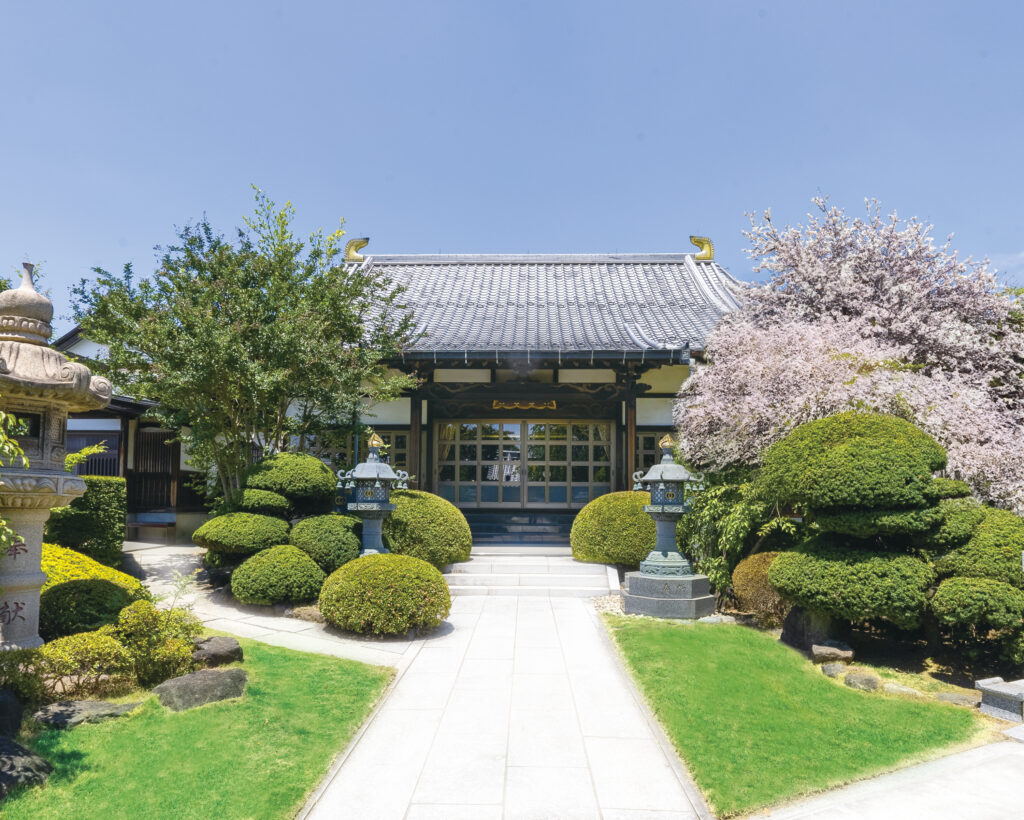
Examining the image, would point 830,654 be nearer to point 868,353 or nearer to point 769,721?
point 769,721

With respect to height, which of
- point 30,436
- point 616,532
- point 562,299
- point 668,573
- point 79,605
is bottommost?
point 668,573

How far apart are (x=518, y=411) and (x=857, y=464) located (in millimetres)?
8058

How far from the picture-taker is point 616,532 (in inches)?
412

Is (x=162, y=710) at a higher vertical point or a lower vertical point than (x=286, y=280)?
lower

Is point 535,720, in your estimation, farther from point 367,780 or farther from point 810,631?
point 810,631

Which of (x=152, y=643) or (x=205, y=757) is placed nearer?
(x=205, y=757)

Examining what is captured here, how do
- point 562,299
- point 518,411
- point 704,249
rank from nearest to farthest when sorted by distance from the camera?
point 518,411 < point 562,299 < point 704,249

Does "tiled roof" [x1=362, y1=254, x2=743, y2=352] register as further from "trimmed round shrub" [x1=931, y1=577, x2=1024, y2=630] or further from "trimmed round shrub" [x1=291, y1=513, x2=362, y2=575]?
"trimmed round shrub" [x1=931, y1=577, x2=1024, y2=630]

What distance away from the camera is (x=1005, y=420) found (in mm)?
7711

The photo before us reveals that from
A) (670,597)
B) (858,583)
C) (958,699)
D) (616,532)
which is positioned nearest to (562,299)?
(616,532)

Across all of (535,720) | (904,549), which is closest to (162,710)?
(535,720)

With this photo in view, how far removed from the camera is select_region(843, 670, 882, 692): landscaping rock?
5910 mm

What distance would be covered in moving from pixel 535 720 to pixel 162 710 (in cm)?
269

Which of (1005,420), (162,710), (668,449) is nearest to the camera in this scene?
(162,710)
